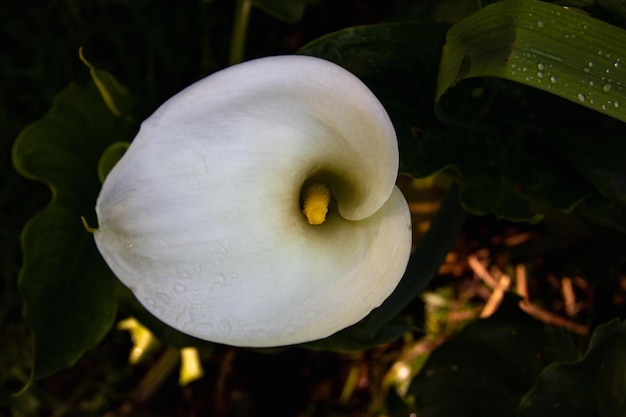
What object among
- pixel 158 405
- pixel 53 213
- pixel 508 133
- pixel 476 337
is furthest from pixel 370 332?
pixel 158 405

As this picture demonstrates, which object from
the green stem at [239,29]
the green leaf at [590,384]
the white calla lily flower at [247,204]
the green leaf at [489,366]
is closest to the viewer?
the white calla lily flower at [247,204]

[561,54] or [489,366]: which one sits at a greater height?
[561,54]

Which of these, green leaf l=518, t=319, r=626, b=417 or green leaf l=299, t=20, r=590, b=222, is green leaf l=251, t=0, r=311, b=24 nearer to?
green leaf l=299, t=20, r=590, b=222

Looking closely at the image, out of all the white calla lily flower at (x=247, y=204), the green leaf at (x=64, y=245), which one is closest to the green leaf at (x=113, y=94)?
the green leaf at (x=64, y=245)

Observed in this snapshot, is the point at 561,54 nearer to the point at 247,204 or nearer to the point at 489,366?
the point at 247,204

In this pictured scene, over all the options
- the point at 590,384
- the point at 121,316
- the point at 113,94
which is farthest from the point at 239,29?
the point at 590,384

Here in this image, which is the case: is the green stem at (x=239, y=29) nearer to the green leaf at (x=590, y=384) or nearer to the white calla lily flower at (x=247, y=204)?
the white calla lily flower at (x=247, y=204)
